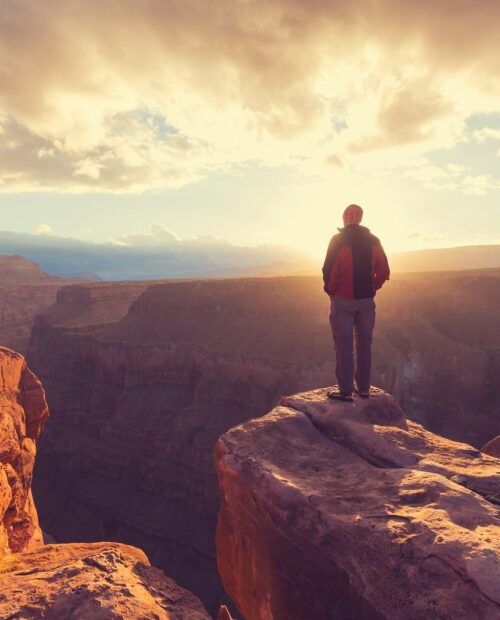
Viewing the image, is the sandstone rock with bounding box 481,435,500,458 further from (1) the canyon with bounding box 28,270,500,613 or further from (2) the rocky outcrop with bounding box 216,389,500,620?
(1) the canyon with bounding box 28,270,500,613

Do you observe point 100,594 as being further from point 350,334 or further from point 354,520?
point 350,334

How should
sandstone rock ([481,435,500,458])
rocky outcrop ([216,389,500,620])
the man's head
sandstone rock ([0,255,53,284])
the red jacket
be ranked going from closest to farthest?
1. rocky outcrop ([216,389,500,620])
2. the red jacket
3. the man's head
4. sandstone rock ([481,435,500,458])
5. sandstone rock ([0,255,53,284])

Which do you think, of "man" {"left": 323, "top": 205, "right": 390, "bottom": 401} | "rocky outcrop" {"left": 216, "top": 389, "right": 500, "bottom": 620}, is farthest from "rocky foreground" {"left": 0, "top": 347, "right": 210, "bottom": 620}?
"man" {"left": 323, "top": 205, "right": 390, "bottom": 401}

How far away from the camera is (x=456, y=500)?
383 centimetres

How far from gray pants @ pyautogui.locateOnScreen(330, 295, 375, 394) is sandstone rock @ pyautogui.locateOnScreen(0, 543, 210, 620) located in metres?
3.47

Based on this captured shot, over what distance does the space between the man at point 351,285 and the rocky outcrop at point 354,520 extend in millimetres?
709

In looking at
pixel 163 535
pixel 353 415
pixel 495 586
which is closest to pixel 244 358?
pixel 163 535

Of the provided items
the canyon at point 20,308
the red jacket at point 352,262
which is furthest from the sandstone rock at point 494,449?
the canyon at point 20,308

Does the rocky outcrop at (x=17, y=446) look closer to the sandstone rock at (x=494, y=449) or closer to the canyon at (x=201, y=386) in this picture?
the sandstone rock at (x=494, y=449)

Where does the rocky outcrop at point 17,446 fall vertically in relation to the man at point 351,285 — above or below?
below

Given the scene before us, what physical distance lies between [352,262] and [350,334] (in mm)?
1113

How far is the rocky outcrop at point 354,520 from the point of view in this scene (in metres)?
3.05

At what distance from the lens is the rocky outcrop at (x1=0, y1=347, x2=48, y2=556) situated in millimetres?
10836

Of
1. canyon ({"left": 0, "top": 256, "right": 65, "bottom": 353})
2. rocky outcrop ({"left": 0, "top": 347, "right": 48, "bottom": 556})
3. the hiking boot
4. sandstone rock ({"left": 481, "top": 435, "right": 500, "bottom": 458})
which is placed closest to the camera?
the hiking boot
